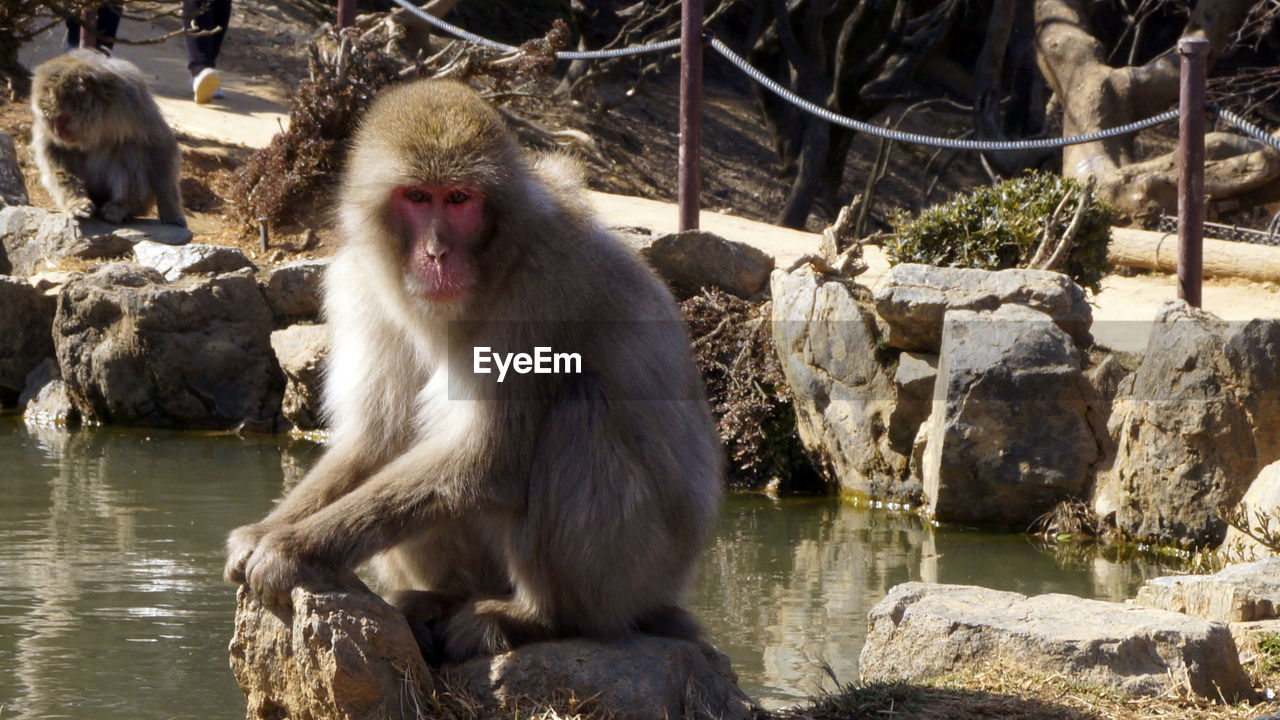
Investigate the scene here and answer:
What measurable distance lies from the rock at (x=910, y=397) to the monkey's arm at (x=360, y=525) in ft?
14.2

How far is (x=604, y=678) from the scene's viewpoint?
11.2 feet

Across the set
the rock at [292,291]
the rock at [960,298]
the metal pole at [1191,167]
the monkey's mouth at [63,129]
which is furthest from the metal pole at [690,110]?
the monkey's mouth at [63,129]

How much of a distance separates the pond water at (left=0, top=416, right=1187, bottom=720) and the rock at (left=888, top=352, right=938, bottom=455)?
0.39m

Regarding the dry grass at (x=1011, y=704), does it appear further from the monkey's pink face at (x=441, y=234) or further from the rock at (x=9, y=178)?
the rock at (x=9, y=178)

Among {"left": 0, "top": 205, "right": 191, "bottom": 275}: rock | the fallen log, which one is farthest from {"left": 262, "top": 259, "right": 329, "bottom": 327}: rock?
the fallen log

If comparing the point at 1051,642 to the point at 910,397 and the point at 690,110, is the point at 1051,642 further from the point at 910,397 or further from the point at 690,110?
the point at 690,110

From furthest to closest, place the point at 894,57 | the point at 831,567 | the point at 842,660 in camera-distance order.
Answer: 1. the point at 894,57
2. the point at 831,567
3. the point at 842,660

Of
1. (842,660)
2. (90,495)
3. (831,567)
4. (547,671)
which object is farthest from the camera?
(90,495)

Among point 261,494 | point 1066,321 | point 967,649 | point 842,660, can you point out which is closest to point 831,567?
point 842,660

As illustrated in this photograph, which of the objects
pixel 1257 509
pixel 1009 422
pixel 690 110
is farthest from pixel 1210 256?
pixel 1257 509

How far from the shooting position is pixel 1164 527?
6.41m

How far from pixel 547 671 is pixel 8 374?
6974mm

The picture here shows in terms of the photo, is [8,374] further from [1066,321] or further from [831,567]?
[1066,321]

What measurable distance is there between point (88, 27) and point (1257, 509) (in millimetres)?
9833
